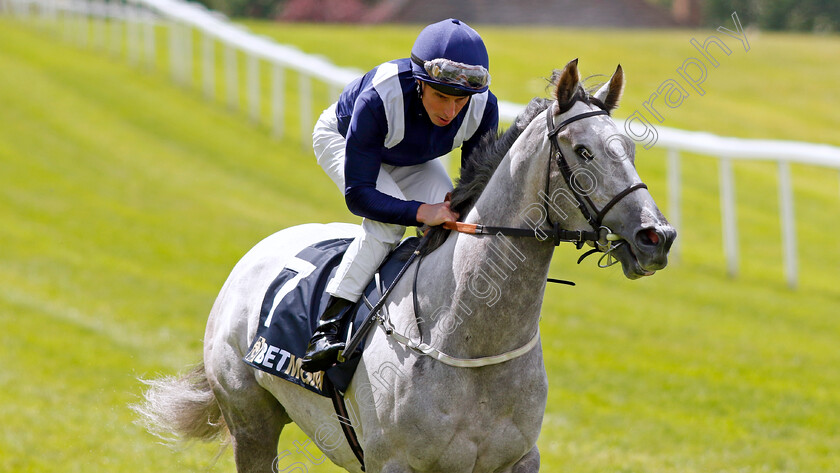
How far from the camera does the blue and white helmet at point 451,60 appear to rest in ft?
10.4

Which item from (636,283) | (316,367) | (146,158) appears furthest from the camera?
(146,158)

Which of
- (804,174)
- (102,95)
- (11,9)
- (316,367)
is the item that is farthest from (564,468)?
(11,9)

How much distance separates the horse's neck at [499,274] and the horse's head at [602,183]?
104 mm

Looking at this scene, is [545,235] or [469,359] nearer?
[545,235]

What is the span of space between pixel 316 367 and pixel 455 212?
32.2 inches

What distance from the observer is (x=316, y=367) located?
11.7 feet

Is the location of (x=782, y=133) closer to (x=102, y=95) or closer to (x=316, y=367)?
(x=102, y=95)

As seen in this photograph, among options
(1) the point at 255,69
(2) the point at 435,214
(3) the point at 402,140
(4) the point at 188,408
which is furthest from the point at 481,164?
(1) the point at 255,69

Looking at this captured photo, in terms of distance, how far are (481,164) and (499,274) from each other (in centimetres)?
41

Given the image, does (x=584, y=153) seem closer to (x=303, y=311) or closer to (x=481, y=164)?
(x=481, y=164)

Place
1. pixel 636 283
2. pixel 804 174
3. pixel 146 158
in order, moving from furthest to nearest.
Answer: pixel 804 174 < pixel 146 158 < pixel 636 283

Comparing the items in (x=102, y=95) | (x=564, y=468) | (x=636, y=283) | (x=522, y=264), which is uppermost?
(x=522, y=264)

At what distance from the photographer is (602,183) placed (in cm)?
281

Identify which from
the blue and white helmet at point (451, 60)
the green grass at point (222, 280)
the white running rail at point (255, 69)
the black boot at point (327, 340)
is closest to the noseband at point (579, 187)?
the blue and white helmet at point (451, 60)
